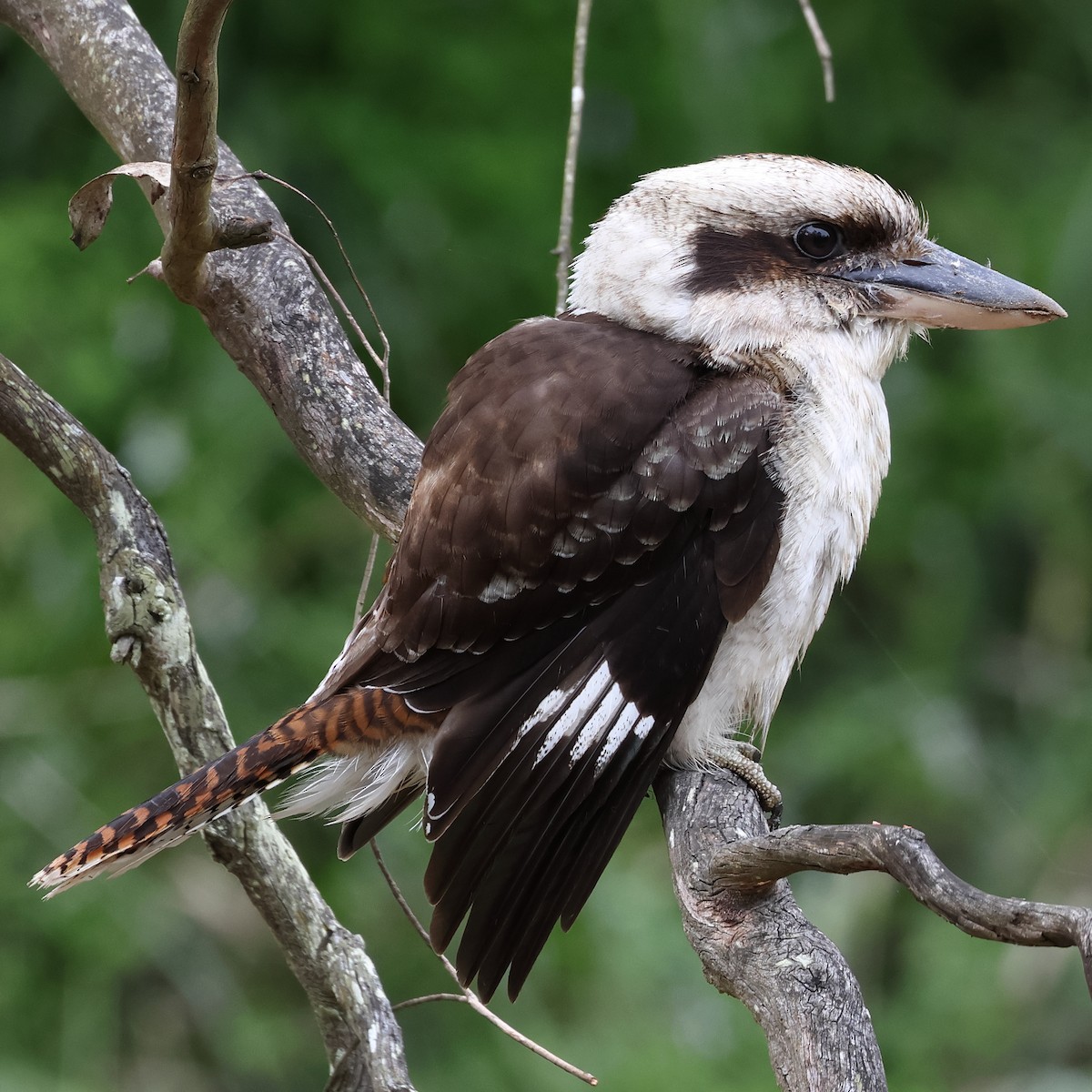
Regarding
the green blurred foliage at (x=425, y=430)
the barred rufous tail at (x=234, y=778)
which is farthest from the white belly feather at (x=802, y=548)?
the green blurred foliage at (x=425, y=430)

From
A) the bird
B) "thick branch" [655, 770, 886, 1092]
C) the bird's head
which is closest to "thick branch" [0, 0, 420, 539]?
the bird

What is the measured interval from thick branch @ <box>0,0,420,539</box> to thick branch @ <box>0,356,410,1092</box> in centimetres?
29

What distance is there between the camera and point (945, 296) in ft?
6.42

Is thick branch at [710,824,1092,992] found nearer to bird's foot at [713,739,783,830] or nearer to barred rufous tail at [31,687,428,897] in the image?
bird's foot at [713,739,783,830]

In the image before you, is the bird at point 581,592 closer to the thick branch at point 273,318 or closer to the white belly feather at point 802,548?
the white belly feather at point 802,548

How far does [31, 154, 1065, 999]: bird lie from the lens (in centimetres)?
172

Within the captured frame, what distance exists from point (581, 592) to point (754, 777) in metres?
0.32

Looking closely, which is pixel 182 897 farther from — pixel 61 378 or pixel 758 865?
pixel 758 865

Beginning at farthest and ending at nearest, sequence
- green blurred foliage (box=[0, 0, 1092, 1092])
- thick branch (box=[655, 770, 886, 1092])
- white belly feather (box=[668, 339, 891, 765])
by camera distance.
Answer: green blurred foliage (box=[0, 0, 1092, 1092]) < white belly feather (box=[668, 339, 891, 765]) < thick branch (box=[655, 770, 886, 1092])

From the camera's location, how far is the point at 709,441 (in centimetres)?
174

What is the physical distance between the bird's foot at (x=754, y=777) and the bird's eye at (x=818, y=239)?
0.64m

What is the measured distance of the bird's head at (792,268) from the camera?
1911 mm

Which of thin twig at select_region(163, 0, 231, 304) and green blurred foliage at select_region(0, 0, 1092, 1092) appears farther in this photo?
green blurred foliage at select_region(0, 0, 1092, 1092)

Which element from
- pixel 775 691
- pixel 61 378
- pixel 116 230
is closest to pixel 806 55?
pixel 116 230
